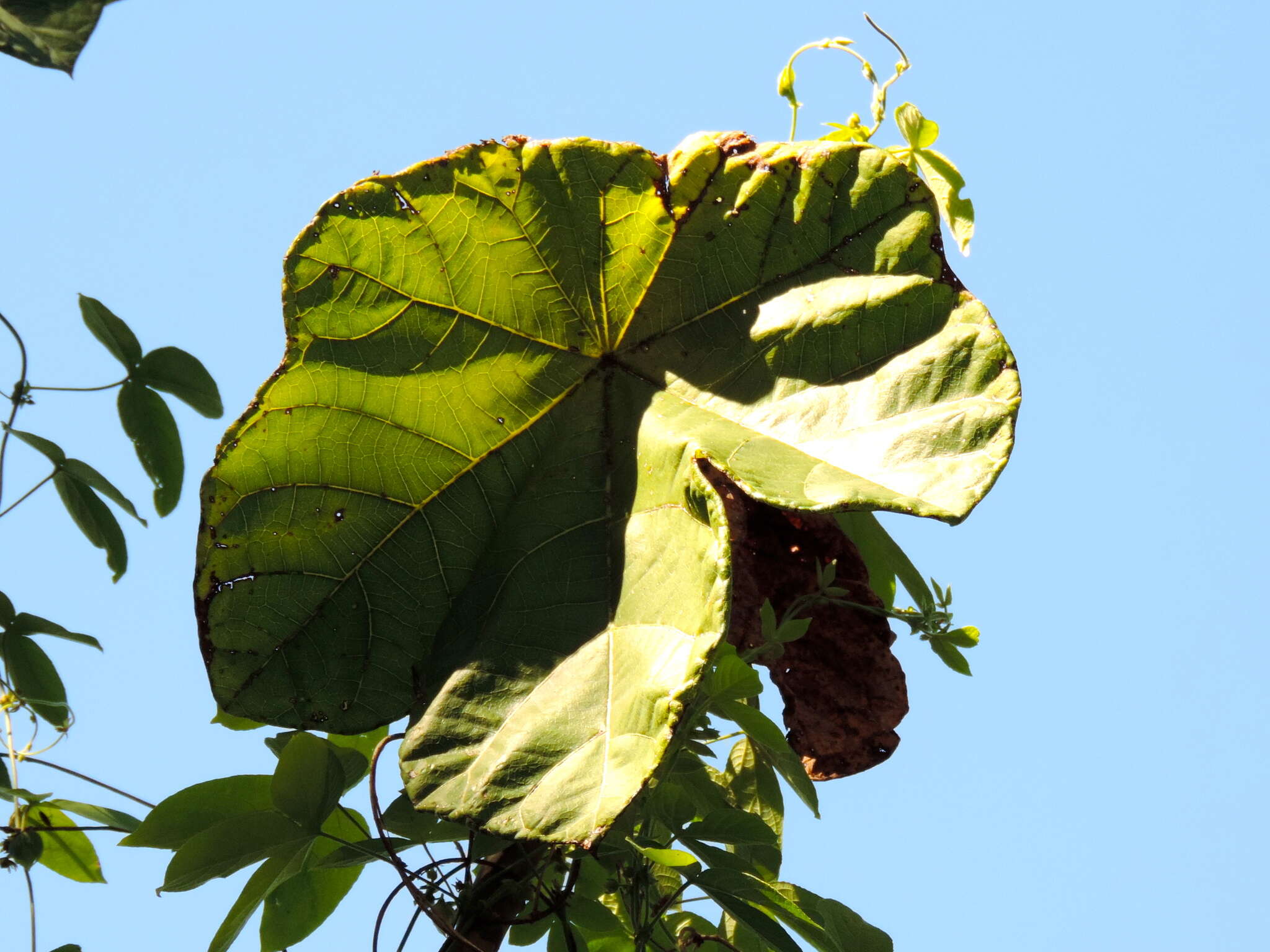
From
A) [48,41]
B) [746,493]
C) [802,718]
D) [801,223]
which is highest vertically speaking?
[801,223]

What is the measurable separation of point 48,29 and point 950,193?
2.52 ft

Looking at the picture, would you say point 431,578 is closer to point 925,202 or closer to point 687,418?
point 687,418

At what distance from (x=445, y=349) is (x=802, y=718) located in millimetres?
460

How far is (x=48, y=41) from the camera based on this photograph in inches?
23.0

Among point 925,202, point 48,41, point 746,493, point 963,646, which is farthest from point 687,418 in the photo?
point 48,41

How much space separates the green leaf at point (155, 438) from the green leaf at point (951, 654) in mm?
897

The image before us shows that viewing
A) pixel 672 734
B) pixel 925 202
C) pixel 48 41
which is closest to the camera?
A: pixel 48 41

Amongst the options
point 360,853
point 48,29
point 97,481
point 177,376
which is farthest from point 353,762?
point 48,29

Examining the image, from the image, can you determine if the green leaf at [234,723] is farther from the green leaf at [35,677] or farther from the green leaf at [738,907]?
the green leaf at [738,907]

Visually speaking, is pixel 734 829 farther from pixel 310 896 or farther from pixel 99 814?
pixel 99 814

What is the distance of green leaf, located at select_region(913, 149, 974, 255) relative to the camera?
1.04m

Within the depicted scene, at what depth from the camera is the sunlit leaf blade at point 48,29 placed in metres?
0.57

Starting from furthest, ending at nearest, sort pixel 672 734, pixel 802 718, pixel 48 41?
pixel 802 718, pixel 672 734, pixel 48 41

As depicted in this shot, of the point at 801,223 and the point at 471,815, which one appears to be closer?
the point at 471,815
